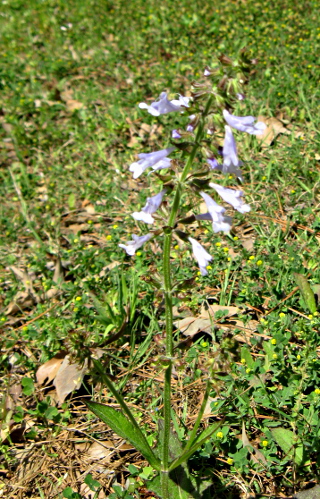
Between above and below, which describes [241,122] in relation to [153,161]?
above

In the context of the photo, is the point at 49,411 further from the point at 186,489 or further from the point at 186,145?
the point at 186,145

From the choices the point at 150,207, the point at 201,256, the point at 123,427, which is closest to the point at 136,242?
the point at 150,207

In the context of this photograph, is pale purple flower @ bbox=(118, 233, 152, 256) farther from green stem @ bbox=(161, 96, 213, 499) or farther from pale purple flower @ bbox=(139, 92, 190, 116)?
pale purple flower @ bbox=(139, 92, 190, 116)

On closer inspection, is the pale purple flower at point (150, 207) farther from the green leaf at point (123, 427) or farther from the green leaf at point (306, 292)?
the green leaf at point (306, 292)

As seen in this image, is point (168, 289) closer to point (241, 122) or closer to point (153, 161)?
point (153, 161)

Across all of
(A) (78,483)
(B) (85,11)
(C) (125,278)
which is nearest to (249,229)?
(C) (125,278)

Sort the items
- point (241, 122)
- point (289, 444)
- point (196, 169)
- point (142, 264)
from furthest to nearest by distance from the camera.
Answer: point (142, 264) → point (289, 444) → point (196, 169) → point (241, 122)
